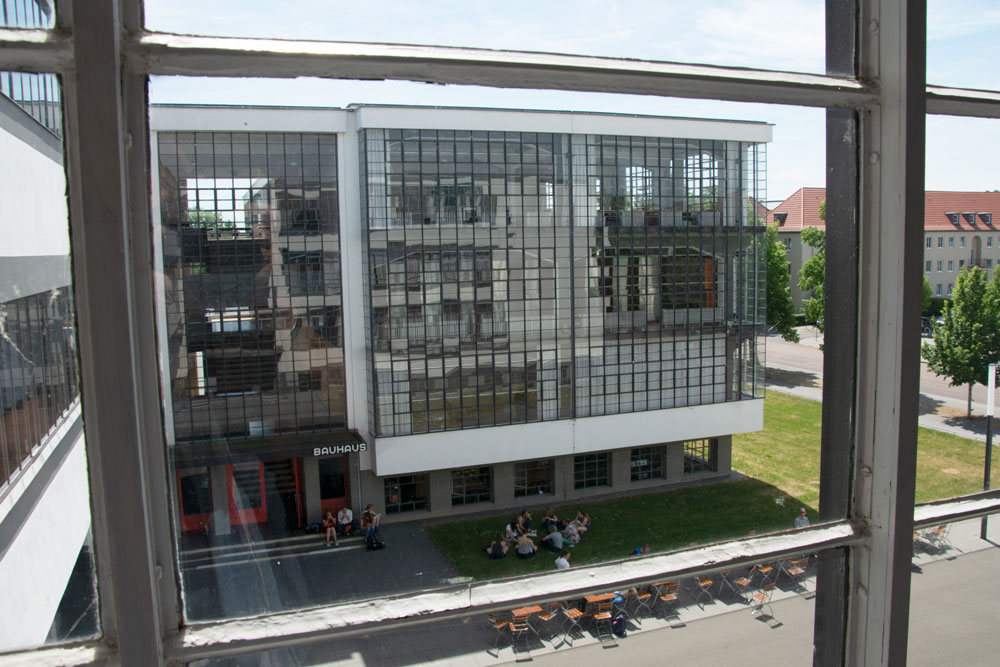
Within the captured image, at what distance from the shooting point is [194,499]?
103 cm

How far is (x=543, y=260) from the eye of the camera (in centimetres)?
132

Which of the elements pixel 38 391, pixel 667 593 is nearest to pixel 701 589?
pixel 667 593

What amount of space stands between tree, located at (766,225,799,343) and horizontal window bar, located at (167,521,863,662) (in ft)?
1.56

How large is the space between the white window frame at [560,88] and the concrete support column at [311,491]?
18cm

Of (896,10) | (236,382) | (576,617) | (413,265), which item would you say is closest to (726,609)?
(576,617)

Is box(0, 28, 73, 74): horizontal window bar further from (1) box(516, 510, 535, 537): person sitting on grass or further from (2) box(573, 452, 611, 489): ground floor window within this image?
(2) box(573, 452, 611, 489): ground floor window

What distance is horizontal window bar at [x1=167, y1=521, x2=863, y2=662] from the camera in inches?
37.5

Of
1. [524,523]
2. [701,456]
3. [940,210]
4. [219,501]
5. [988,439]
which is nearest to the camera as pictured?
[219,501]

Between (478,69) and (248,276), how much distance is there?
45 cm

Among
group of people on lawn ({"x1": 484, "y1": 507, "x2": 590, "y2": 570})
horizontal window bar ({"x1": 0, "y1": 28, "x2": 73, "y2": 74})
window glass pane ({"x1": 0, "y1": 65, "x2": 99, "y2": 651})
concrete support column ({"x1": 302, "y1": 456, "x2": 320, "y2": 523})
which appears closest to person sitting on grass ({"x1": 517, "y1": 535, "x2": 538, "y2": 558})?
group of people on lawn ({"x1": 484, "y1": 507, "x2": 590, "y2": 570})

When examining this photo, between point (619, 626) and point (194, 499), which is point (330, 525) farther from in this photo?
point (619, 626)

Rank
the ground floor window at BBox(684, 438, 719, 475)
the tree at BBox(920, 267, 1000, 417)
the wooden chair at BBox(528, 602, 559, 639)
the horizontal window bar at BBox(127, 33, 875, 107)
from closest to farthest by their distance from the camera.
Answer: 1. the horizontal window bar at BBox(127, 33, 875, 107)
2. the wooden chair at BBox(528, 602, 559, 639)
3. the ground floor window at BBox(684, 438, 719, 475)
4. the tree at BBox(920, 267, 1000, 417)

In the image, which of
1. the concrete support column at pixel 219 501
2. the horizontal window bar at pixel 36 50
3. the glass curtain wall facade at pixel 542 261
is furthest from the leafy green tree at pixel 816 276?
the horizontal window bar at pixel 36 50

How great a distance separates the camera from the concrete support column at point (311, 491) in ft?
3.65
